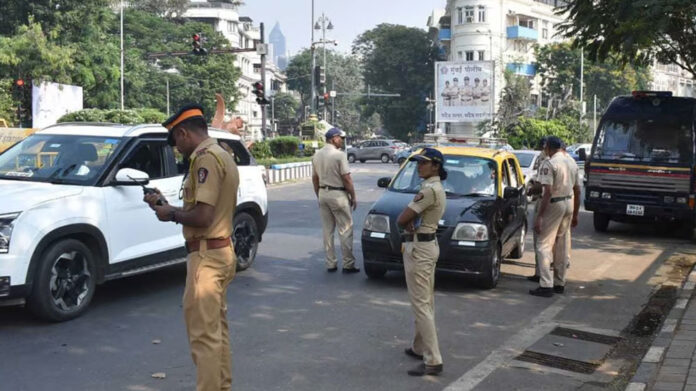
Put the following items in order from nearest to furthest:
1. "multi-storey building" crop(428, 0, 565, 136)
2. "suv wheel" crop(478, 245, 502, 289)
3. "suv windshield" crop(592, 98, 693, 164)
A: "suv wheel" crop(478, 245, 502, 289)
"suv windshield" crop(592, 98, 693, 164)
"multi-storey building" crop(428, 0, 565, 136)

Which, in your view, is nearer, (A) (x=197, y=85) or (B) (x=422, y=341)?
(B) (x=422, y=341)

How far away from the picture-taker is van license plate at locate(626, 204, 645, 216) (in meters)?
13.7

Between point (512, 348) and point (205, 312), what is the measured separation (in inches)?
131

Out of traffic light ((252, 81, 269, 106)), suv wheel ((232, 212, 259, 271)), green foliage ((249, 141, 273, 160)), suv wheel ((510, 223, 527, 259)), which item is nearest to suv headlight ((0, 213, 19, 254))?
suv wheel ((232, 212, 259, 271))

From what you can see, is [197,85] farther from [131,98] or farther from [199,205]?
[199,205]

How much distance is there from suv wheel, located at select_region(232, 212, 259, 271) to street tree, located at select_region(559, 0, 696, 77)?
5.37 metres

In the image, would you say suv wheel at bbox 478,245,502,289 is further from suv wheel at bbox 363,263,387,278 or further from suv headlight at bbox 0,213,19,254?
suv headlight at bbox 0,213,19,254

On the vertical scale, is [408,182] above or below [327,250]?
above

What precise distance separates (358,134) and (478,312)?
100229 millimetres

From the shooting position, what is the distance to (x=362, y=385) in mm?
5500

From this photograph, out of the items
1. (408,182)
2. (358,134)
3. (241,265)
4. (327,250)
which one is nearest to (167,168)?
(241,265)

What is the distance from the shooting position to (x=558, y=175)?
8797 millimetres

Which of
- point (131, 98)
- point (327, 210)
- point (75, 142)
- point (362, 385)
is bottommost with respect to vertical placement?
point (362, 385)

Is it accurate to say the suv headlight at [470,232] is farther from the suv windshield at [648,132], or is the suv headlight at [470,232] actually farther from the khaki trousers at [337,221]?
the suv windshield at [648,132]
